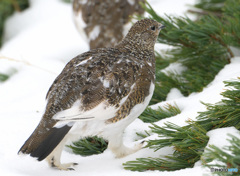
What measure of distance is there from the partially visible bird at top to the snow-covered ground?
480mm

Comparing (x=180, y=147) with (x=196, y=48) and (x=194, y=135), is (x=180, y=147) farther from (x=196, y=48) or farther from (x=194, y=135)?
(x=196, y=48)

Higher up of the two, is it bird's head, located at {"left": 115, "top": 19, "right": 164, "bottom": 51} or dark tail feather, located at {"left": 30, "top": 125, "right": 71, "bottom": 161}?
dark tail feather, located at {"left": 30, "top": 125, "right": 71, "bottom": 161}

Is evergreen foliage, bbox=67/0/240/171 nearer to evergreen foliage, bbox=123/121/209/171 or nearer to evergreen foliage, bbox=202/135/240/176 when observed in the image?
evergreen foliage, bbox=123/121/209/171

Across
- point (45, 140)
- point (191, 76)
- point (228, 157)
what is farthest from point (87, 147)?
point (228, 157)

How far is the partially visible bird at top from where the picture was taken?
4.35 m

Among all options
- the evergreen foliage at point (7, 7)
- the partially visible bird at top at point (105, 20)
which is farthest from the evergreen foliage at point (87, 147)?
the evergreen foliage at point (7, 7)

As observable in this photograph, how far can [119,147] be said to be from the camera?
2.58 meters

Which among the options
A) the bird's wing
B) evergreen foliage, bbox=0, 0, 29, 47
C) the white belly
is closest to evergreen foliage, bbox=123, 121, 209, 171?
the white belly

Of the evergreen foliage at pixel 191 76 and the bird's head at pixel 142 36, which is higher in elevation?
the bird's head at pixel 142 36

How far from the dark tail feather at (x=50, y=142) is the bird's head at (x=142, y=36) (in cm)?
84

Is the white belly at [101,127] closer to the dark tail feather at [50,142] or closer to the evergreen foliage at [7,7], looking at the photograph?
the dark tail feather at [50,142]

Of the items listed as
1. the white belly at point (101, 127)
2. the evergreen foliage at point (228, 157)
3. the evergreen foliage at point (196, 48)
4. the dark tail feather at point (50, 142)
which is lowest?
the evergreen foliage at point (196, 48)

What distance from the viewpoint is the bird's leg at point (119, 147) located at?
101 inches

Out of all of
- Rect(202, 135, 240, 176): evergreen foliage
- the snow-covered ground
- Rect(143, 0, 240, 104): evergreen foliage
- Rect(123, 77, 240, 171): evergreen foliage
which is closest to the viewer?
Rect(202, 135, 240, 176): evergreen foliage
